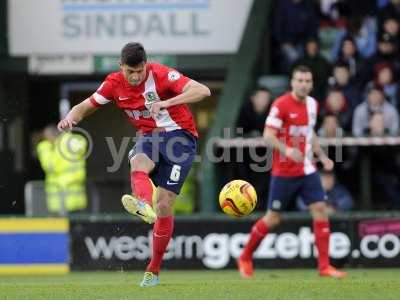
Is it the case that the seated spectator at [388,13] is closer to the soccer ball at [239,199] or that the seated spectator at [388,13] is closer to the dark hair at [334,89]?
the dark hair at [334,89]

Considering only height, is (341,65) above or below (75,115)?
above

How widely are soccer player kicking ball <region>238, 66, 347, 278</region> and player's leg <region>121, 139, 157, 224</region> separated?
2308 millimetres

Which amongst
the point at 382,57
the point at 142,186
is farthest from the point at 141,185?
the point at 382,57

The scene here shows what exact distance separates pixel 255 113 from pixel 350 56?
160 cm

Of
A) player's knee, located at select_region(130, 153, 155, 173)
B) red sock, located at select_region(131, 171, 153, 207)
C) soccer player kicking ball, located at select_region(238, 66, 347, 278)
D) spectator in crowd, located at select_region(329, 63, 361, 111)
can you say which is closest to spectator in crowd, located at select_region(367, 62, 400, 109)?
spectator in crowd, located at select_region(329, 63, 361, 111)

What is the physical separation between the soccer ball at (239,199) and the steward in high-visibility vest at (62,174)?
566 centimetres

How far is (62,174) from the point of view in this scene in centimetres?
1577

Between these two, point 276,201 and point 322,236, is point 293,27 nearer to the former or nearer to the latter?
point 276,201

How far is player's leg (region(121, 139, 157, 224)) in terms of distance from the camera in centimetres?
886

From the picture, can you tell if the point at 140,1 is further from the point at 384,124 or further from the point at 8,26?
the point at 384,124

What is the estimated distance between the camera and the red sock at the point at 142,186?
9123 millimetres

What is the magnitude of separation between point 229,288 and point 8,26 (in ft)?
30.1

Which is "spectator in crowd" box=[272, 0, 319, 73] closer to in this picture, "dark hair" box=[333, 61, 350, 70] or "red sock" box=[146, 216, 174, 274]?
"dark hair" box=[333, 61, 350, 70]

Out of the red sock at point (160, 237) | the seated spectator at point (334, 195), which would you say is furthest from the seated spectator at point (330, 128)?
the red sock at point (160, 237)
